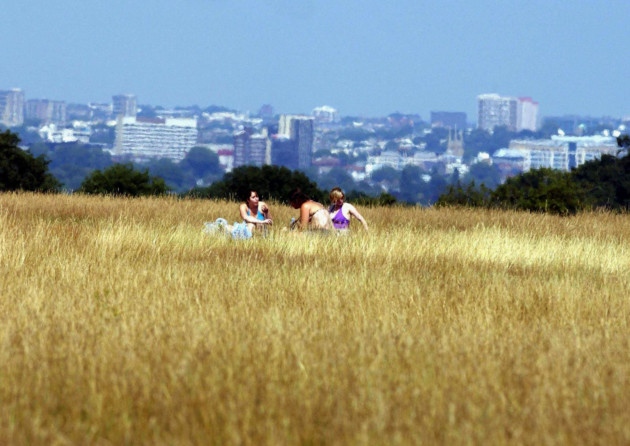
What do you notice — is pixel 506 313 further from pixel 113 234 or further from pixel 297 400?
pixel 113 234

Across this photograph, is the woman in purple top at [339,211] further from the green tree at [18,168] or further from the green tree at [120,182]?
the green tree at [18,168]

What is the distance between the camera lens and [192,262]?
39.1ft

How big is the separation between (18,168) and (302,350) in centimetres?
3944

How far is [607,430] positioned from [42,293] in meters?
4.78

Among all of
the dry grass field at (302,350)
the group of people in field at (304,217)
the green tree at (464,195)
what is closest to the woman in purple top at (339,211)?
the group of people in field at (304,217)

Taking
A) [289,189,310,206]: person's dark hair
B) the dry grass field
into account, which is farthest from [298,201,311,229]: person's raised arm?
the dry grass field

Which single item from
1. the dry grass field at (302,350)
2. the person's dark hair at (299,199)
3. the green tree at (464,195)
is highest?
the person's dark hair at (299,199)

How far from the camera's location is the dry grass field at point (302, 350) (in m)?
4.94

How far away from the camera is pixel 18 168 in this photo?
4409cm

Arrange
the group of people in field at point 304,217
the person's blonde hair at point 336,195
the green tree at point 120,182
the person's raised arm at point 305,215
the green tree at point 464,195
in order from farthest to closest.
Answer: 1. the green tree at point 120,182
2. the green tree at point 464,195
3. the person's blonde hair at point 336,195
4. the person's raised arm at point 305,215
5. the group of people in field at point 304,217

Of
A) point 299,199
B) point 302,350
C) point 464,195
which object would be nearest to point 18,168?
point 464,195

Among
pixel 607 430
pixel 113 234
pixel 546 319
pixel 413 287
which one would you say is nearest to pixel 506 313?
pixel 546 319

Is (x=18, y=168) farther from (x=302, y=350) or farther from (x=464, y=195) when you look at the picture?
(x=302, y=350)

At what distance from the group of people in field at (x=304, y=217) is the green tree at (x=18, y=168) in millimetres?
26961
